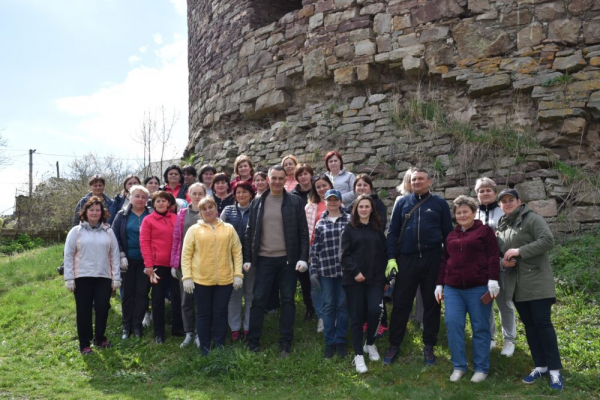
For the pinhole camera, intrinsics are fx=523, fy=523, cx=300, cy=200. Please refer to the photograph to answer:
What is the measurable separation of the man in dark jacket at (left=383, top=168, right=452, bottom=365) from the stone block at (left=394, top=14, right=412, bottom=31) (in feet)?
12.7

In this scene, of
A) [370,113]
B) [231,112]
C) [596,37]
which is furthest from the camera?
[231,112]

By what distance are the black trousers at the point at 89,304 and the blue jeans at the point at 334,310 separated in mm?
2302

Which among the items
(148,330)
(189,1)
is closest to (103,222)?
(148,330)

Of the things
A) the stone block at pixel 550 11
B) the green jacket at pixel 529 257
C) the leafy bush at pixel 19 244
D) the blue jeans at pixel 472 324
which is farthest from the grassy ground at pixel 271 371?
the leafy bush at pixel 19 244

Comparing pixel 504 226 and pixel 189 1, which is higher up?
pixel 189 1

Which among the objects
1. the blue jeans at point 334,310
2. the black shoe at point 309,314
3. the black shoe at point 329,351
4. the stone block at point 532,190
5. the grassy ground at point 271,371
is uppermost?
the stone block at point 532,190

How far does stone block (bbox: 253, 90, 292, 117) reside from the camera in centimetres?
927

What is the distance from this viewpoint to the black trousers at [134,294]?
18.7ft

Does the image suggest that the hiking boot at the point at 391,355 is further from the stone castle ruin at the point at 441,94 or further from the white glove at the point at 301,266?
the stone castle ruin at the point at 441,94

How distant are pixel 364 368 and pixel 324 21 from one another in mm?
6036

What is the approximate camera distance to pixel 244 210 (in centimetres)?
552

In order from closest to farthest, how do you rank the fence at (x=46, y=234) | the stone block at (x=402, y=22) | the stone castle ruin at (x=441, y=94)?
1. the stone castle ruin at (x=441, y=94)
2. the stone block at (x=402, y=22)
3. the fence at (x=46, y=234)

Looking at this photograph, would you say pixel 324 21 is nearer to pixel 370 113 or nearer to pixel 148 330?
pixel 370 113


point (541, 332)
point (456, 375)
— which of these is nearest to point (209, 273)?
point (456, 375)
